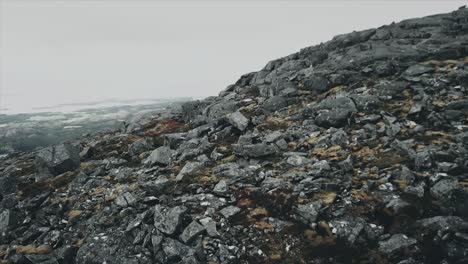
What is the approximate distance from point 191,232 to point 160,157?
10074 mm

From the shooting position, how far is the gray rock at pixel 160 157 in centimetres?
2311

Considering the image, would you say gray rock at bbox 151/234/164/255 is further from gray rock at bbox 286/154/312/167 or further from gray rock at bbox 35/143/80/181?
gray rock at bbox 35/143/80/181

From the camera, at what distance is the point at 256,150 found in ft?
69.5

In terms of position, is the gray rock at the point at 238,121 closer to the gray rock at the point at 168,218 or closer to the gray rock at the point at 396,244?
the gray rock at the point at 168,218

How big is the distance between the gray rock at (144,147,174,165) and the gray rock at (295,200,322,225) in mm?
11551

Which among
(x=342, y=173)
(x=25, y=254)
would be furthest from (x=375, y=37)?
(x=25, y=254)

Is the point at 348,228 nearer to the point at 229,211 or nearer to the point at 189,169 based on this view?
the point at 229,211

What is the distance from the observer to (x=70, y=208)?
60.5ft

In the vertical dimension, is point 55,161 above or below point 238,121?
below

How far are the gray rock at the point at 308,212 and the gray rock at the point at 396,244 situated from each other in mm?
3022

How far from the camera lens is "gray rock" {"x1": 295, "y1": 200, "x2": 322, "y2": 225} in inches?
580

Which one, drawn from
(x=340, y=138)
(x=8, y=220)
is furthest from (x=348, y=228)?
(x=8, y=220)

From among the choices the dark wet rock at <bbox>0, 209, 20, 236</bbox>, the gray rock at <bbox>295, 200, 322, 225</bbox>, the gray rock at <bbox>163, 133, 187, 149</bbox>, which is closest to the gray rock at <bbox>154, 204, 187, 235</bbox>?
the gray rock at <bbox>295, 200, 322, 225</bbox>

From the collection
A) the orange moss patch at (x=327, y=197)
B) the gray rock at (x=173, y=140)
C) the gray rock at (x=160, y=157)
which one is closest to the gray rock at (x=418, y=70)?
the orange moss patch at (x=327, y=197)
